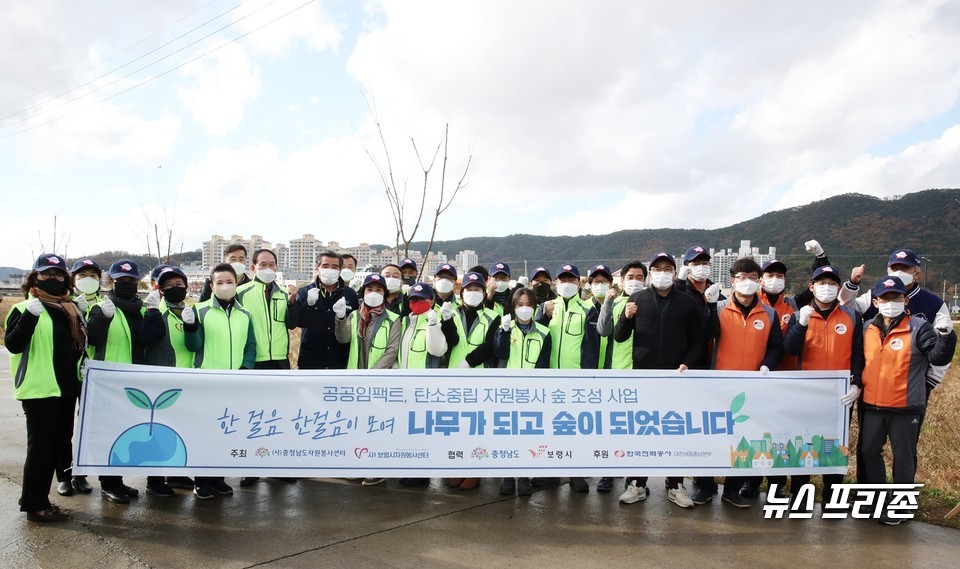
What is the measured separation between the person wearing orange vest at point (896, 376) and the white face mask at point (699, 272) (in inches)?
46.6

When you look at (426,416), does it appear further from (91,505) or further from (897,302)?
(897,302)

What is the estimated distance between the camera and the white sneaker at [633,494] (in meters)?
4.70

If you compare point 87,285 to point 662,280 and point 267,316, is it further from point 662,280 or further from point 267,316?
point 662,280

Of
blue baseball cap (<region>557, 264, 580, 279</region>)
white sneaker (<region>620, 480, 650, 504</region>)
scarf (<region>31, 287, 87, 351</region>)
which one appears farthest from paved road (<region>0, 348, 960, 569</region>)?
blue baseball cap (<region>557, 264, 580, 279</region>)

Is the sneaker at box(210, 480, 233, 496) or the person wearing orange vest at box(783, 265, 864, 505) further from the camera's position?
the sneaker at box(210, 480, 233, 496)

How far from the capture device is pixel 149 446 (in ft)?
14.2

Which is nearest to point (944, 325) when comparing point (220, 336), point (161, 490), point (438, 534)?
point (438, 534)

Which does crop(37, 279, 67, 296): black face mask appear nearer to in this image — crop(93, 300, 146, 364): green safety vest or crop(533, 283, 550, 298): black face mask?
crop(93, 300, 146, 364): green safety vest

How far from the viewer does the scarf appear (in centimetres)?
423

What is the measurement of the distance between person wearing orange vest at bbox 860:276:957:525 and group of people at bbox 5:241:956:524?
1 cm

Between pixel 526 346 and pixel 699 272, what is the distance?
154cm

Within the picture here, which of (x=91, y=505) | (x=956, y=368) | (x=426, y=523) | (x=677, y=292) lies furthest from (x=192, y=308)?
(x=956, y=368)

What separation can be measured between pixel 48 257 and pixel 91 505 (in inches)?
72.6

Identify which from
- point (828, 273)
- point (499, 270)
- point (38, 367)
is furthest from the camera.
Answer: point (499, 270)
